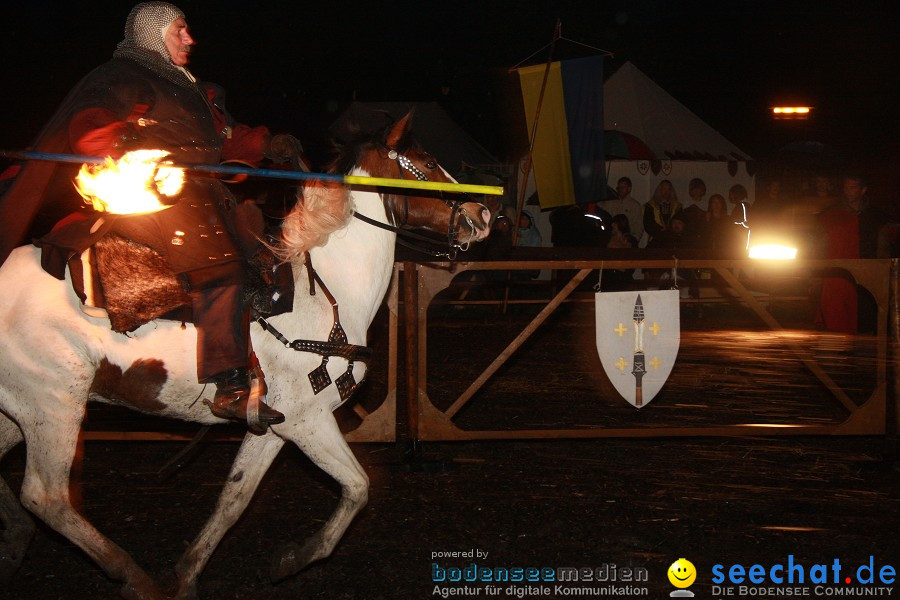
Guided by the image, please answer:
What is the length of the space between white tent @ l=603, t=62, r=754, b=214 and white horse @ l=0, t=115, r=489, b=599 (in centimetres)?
1394

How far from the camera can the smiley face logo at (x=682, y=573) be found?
14.9 feet

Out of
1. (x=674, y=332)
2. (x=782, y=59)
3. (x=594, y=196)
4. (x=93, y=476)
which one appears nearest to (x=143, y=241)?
(x=93, y=476)

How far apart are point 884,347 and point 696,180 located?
11.7 meters

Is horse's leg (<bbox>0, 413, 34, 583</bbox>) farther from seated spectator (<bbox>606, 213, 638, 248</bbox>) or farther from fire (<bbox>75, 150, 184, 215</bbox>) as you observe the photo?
seated spectator (<bbox>606, 213, 638, 248</bbox>)

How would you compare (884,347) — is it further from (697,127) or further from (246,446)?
(697,127)

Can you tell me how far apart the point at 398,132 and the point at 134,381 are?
1.95 metres

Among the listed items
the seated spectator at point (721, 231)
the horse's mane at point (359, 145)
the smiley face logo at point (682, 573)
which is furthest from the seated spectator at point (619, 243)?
the horse's mane at point (359, 145)

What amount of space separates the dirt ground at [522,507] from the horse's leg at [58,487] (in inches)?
18.8

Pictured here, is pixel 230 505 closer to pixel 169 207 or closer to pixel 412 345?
pixel 169 207

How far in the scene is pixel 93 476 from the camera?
6445 millimetres

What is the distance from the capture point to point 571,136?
14.0 metres

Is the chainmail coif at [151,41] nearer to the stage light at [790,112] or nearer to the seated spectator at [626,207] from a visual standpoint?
the seated spectator at [626,207]

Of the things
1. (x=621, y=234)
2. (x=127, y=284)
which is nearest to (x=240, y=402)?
(x=127, y=284)

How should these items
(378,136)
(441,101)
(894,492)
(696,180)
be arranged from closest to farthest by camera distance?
(378,136) < (894,492) < (696,180) < (441,101)
